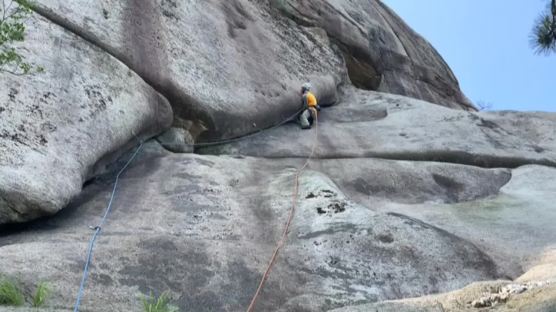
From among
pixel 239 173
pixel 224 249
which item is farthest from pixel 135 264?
pixel 239 173

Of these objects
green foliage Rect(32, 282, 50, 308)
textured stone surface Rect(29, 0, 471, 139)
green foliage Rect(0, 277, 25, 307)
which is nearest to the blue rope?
green foliage Rect(32, 282, 50, 308)

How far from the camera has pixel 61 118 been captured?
29.3 ft

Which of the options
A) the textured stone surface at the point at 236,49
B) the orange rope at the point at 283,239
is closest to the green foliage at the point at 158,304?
the orange rope at the point at 283,239

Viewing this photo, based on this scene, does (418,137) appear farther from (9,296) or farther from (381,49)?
(9,296)

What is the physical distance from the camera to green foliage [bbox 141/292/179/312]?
543cm

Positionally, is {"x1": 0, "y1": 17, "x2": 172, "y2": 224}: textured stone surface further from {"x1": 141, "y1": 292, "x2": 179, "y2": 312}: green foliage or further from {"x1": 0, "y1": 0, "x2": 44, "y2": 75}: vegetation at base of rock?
{"x1": 141, "y1": 292, "x2": 179, "y2": 312}: green foliage

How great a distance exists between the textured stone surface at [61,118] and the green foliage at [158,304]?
219 cm

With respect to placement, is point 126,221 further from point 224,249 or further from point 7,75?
point 7,75

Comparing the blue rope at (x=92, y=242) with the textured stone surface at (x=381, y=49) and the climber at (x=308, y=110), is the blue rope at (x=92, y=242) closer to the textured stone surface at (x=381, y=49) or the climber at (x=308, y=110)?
the climber at (x=308, y=110)

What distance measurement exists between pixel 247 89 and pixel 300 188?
386 cm

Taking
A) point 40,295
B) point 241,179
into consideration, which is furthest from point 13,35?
point 241,179

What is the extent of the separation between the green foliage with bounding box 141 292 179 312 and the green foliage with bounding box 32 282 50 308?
2.42ft

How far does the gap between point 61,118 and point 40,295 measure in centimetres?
392

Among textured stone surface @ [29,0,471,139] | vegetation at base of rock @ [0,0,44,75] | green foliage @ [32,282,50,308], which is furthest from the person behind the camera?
textured stone surface @ [29,0,471,139]
